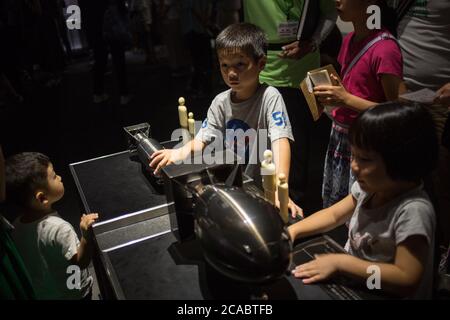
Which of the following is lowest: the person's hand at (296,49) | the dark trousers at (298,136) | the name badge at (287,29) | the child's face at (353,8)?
the dark trousers at (298,136)

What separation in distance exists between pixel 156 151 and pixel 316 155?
1.95 m

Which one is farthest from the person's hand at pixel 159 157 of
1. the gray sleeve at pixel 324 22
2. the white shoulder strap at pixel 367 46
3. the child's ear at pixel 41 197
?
the gray sleeve at pixel 324 22

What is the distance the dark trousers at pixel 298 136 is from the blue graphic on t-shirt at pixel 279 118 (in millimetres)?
540

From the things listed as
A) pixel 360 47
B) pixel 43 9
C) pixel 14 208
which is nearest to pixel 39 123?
pixel 43 9

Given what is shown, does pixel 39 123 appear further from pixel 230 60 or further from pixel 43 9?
pixel 230 60

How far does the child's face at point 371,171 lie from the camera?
80cm

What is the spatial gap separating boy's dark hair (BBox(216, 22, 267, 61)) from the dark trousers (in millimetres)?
554

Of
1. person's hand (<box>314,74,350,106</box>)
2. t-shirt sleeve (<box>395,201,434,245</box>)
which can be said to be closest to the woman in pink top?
person's hand (<box>314,74,350,106</box>)

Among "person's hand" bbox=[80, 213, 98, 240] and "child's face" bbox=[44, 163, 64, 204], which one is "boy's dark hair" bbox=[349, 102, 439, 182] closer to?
"person's hand" bbox=[80, 213, 98, 240]

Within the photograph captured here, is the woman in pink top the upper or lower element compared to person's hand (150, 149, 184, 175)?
upper

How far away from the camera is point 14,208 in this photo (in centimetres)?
248

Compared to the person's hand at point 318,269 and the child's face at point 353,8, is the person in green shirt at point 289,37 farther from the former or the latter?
the person's hand at point 318,269

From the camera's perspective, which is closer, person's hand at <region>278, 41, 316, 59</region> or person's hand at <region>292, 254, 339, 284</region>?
person's hand at <region>292, 254, 339, 284</region>

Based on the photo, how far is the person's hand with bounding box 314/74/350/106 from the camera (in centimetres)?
128
